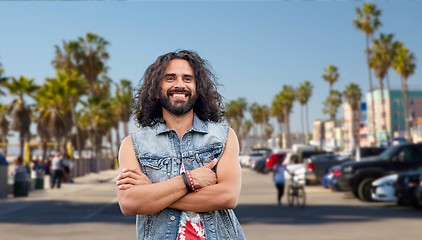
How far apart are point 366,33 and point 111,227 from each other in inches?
2212

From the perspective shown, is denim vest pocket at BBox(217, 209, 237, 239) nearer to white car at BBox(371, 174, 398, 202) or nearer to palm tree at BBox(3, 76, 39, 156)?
white car at BBox(371, 174, 398, 202)

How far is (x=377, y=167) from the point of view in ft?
69.8

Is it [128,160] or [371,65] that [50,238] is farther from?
[371,65]

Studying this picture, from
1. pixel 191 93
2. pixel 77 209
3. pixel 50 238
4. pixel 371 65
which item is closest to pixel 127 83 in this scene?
pixel 371 65

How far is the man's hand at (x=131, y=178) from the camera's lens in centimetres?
290

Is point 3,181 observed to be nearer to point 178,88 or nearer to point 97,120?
point 178,88

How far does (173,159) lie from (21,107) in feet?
186

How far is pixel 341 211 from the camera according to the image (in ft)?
58.1

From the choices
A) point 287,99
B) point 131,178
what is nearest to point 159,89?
point 131,178

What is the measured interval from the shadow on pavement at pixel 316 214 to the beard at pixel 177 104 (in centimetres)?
1188

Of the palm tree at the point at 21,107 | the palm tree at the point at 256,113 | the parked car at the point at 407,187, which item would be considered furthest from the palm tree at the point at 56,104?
the palm tree at the point at 256,113

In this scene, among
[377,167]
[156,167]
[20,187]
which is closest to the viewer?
[156,167]

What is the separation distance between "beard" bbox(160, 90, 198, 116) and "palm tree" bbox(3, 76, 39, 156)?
5502cm

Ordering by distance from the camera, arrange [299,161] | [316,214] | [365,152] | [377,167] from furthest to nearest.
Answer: [299,161]
[365,152]
[377,167]
[316,214]
